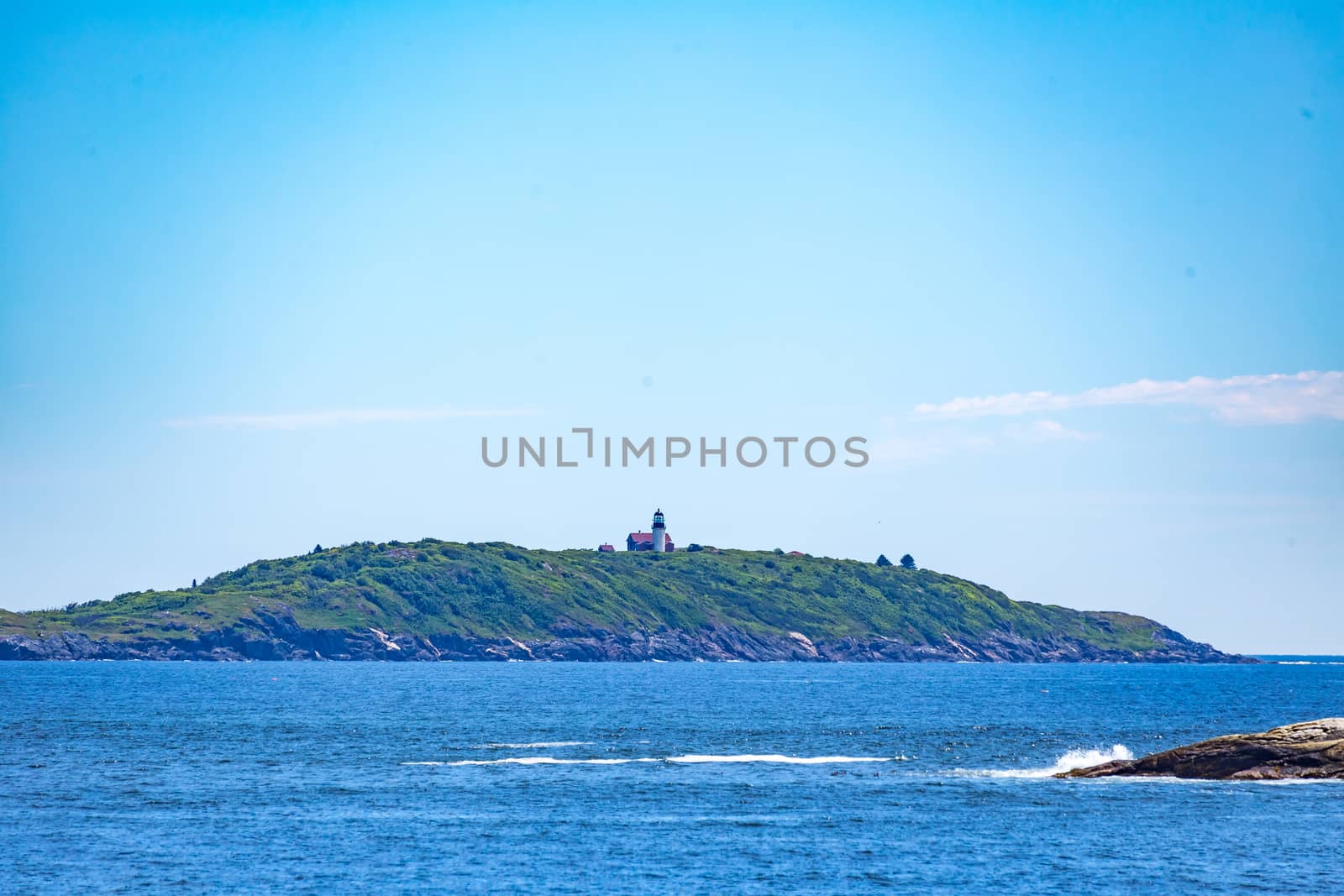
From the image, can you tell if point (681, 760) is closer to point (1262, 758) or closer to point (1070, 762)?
point (1070, 762)

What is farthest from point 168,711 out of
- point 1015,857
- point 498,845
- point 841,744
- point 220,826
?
point 1015,857

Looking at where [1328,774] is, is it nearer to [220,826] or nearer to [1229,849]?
[1229,849]

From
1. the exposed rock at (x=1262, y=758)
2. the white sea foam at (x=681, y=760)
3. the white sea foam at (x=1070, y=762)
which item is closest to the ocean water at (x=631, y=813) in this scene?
the white sea foam at (x=681, y=760)

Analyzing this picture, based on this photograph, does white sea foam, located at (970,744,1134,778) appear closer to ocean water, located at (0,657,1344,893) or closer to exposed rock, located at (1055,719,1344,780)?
ocean water, located at (0,657,1344,893)

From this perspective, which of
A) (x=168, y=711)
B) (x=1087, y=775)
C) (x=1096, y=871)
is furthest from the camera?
(x=168, y=711)

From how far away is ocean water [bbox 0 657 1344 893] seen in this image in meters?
61.3

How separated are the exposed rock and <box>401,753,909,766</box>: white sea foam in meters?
19.4

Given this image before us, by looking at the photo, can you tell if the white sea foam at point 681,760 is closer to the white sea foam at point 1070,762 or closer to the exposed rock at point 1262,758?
the white sea foam at point 1070,762

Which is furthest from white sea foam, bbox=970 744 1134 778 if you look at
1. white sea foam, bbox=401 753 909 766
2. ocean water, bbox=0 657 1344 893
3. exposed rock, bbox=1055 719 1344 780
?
white sea foam, bbox=401 753 909 766

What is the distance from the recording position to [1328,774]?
88.9 m

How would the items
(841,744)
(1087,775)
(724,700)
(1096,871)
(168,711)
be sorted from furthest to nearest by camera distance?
1. (724,700)
2. (168,711)
3. (841,744)
4. (1087,775)
5. (1096,871)

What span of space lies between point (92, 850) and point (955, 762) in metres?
63.0

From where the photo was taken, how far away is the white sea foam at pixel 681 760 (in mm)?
103062

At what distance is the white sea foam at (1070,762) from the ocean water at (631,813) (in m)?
0.54
